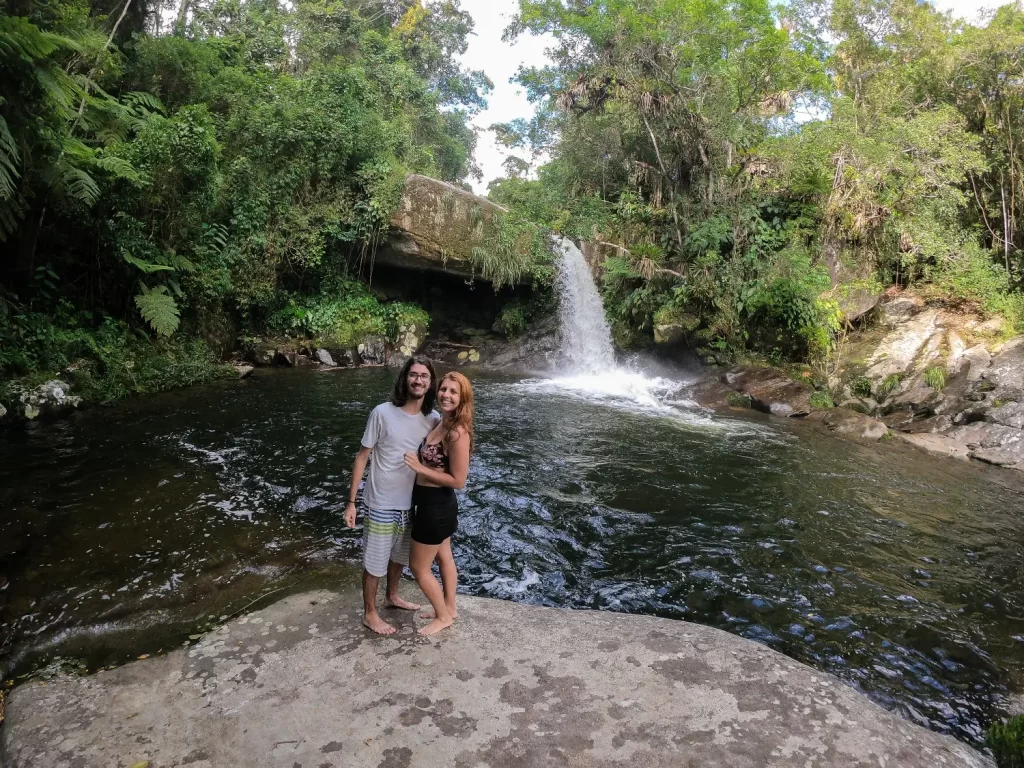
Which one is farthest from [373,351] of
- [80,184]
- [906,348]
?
[906,348]

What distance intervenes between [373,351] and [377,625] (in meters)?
11.9

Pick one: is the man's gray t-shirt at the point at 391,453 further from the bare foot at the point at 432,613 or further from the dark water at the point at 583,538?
the dark water at the point at 583,538

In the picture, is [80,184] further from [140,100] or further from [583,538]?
[583,538]

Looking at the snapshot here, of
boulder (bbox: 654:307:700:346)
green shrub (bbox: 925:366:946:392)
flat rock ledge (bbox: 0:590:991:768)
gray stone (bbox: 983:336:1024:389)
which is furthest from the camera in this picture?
boulder (bbox: 654:307:700:346)

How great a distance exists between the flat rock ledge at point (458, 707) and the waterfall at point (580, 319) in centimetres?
1220

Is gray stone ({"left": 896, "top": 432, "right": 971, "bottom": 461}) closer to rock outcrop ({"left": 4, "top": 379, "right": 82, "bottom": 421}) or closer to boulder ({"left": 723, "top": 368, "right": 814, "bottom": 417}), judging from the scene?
boulder ({"left": 723, "top": 368, "right": 814, "bottom": 417})

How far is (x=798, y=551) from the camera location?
5.20m

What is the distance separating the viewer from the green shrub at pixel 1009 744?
255cm

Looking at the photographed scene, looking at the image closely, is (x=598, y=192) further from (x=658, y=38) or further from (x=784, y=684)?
(x=784, y=684)

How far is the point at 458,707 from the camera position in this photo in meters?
2.71

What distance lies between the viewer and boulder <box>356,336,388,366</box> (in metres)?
14.6

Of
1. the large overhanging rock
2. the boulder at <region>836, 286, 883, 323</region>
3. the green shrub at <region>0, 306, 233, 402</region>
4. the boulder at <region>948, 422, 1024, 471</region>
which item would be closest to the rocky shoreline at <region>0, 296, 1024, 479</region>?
the boulder at <region>948, 422, 1024, 471</region>

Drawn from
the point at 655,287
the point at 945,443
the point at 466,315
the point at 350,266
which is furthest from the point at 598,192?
the point at 945,443

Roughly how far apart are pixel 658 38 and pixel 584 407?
8920mm
